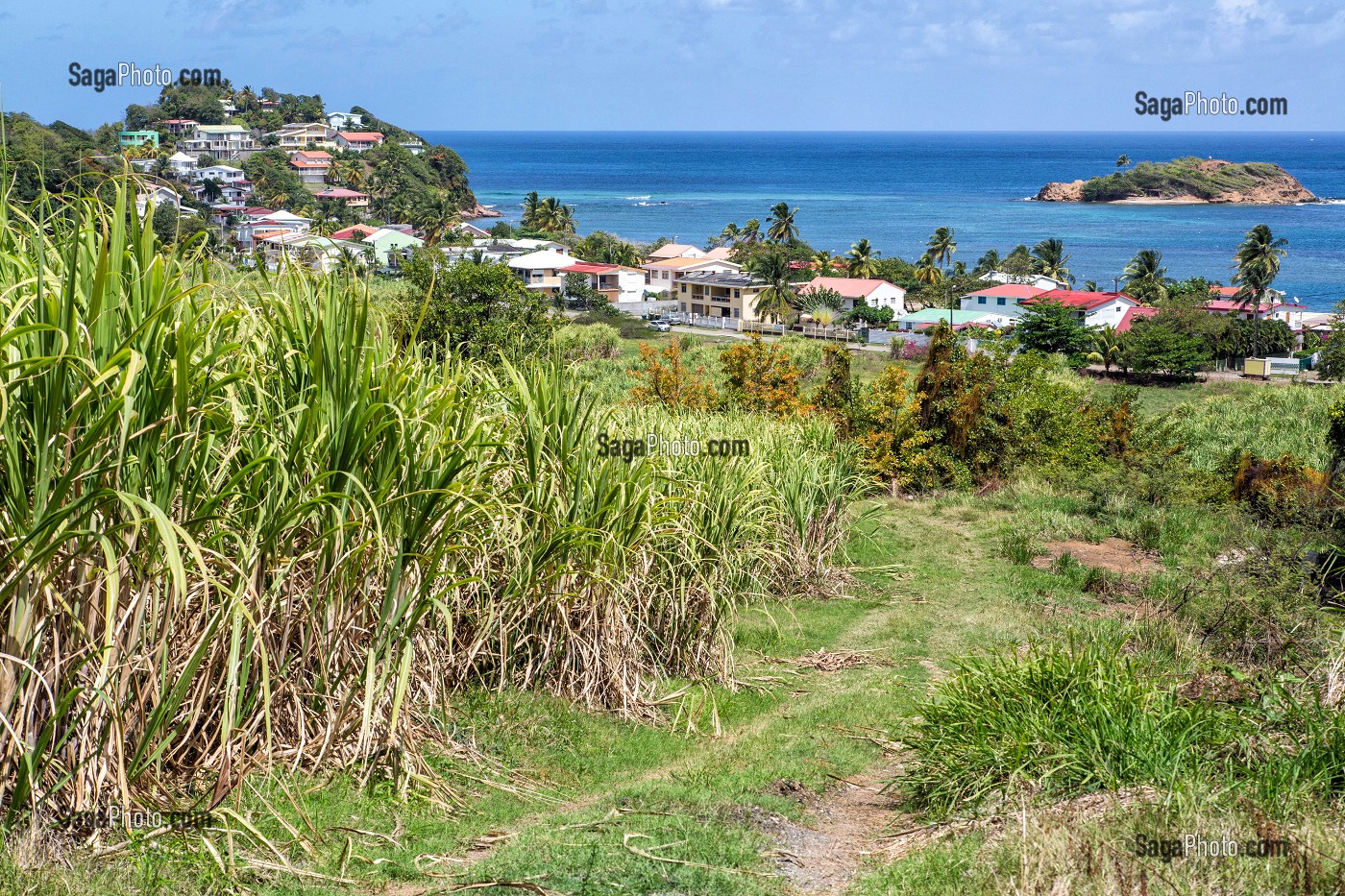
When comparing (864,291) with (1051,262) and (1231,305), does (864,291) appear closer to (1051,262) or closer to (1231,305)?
(1051,262)

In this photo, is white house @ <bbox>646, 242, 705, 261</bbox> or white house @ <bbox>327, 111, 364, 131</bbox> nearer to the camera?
white house @ <bbox>646, 242, 705, 261</bbox>

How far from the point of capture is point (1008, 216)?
497ft

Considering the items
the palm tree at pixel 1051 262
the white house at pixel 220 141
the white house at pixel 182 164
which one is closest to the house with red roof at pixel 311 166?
the white house at pixel 220 141

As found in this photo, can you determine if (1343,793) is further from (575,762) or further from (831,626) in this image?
(831,626)

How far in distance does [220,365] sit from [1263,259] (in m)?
73.7

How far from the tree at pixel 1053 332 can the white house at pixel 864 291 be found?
18.0 m

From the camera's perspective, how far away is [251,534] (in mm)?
4320

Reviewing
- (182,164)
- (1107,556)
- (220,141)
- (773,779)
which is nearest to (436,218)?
(182,164)

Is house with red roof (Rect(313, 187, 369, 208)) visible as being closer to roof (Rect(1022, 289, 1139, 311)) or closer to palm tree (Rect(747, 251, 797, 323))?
palm tree (Rect(747, 251, 797, 323))

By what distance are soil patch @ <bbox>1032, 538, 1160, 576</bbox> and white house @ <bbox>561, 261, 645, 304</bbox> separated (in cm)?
6834

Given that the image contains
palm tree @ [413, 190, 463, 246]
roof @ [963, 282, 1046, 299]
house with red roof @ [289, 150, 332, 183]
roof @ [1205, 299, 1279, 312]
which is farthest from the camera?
house with red roof @ [289, 150, 332, 183]

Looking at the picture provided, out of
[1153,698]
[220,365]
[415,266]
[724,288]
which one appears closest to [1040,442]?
[415,266]

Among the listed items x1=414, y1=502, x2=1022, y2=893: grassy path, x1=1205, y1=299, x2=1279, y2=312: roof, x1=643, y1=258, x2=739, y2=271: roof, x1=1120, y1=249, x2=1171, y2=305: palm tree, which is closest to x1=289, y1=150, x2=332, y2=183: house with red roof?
x1=643, y1=258, x2=739, y2=271: roof

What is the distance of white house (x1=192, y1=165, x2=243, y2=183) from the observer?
340 feet
